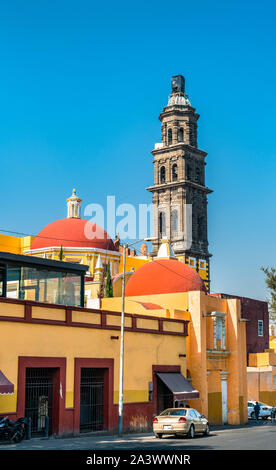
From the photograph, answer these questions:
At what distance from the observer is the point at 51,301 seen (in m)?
27.7

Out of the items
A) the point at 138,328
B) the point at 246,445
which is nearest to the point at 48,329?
the point at 138,328

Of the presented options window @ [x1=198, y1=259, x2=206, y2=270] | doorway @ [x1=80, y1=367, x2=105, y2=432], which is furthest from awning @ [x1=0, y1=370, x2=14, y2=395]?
window @ [x1=198, y1=259, x2=206, y2=270]

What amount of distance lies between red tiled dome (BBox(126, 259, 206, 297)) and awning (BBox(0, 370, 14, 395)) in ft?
58.3

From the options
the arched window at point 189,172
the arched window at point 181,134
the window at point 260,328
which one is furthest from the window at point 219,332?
the arched window at point 181,134

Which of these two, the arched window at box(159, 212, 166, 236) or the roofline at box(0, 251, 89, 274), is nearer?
the roofline at box(0, 251, 89, 274)

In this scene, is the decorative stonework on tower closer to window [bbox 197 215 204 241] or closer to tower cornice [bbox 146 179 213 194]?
tower cornice [bbox 146 179 213 194]

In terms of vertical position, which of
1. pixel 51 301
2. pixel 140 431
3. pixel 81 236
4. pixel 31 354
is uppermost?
pixel 81 236

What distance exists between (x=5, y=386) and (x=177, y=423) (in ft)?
24.0

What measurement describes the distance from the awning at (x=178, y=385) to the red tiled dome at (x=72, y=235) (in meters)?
27.1

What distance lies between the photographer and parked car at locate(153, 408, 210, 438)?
25.2 m

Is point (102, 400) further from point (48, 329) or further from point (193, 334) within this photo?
point (193, 334)

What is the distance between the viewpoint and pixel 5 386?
22000mm

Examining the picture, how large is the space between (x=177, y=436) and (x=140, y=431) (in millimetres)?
4041

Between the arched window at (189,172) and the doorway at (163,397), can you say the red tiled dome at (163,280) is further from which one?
the arched window at (189,172)
